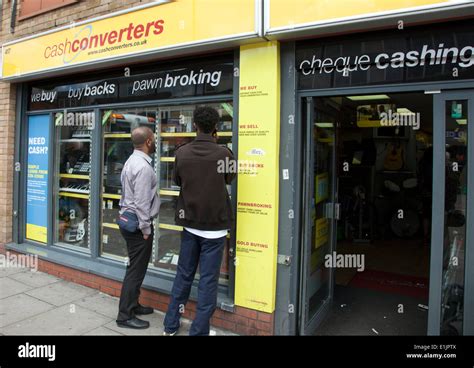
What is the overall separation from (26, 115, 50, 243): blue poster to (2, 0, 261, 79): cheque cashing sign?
84 cm

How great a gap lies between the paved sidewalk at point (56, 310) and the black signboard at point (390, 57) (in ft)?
8.85

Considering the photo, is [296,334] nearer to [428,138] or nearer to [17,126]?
[17,126]

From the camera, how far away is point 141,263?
3.89 meters

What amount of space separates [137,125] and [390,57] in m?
3.13

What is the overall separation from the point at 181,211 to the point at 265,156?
3.05ft

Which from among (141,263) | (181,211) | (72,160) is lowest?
(141,263)

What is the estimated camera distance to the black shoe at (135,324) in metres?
3.84

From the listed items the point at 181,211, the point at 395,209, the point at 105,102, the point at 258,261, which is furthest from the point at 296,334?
the point at 395,209

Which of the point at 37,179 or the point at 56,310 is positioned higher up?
the point at 37,179

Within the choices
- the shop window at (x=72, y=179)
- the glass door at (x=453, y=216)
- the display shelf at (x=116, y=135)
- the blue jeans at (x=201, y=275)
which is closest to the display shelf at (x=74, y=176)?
the shop window at (x=72, y=179)

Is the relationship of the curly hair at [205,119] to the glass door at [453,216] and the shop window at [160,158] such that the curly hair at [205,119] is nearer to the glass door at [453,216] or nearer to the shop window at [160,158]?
the shop window at [160,158]

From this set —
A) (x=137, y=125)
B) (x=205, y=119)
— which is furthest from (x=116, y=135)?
(x=205, y=119)

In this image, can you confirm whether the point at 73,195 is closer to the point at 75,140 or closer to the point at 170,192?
the point at 75,140

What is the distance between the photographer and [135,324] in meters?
3.85
